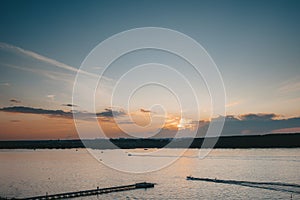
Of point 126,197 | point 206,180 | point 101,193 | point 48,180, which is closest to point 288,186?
point 206,180

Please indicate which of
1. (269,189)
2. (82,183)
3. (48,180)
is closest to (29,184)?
(48,180)

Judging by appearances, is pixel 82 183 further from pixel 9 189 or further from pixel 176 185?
pixel 176 185

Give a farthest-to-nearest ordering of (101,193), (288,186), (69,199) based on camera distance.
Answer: (288,186) < (101,193) < (69,199)

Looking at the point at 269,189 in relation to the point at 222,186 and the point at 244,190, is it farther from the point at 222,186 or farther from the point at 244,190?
the point at 222,186

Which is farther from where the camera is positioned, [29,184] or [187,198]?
[29,184]

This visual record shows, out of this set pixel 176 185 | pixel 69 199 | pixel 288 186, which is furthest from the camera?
pixel 176 185

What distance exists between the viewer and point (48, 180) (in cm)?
8725

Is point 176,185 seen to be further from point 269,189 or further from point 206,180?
point 269,189

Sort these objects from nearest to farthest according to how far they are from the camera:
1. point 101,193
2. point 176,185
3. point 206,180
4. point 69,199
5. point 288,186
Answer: point 69,199 < point 101,193 < point 288,186 < point 176,185 < point 206,180

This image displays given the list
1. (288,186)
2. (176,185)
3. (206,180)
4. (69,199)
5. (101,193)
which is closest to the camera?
(69,199)

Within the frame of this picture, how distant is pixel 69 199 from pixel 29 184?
2617cm

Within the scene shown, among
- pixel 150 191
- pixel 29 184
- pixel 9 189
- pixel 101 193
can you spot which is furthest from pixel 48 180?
pixel 150 191

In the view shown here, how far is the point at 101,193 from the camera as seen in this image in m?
64.8

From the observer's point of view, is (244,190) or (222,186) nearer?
(244,190)
